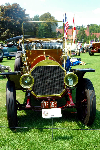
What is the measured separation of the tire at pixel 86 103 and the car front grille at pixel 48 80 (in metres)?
0.50

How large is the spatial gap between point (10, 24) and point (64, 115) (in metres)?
38.0

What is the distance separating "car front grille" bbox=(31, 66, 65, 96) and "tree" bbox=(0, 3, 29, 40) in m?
36.2

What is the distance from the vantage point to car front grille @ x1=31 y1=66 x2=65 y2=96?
4.16 metres

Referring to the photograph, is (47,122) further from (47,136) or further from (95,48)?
(95,48)

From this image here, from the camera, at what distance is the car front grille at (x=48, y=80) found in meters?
4.16

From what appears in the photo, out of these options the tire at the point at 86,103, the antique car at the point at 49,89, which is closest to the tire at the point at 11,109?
the antique car at the point at 49,89

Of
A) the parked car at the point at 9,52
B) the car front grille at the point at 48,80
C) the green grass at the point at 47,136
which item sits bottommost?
the green grass at the point at 47,136

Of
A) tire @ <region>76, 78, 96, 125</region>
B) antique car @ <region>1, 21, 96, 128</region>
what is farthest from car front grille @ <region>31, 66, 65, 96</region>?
tire @ <region>76, 78, 96, 125</region>

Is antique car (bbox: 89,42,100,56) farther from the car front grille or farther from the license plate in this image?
the license plate

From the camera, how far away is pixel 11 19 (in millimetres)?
40156

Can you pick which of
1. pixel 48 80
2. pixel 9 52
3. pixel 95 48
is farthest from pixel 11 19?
pixel 48 80

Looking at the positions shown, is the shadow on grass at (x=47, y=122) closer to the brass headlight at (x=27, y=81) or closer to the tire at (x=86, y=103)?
the tire at (x=86, y=103)

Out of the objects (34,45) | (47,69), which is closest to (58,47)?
(34,45)

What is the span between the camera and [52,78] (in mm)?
4176
